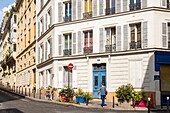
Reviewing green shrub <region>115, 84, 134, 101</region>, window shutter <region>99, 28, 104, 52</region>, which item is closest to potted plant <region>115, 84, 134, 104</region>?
green shrub <region>115, 84, 134, 101</region>

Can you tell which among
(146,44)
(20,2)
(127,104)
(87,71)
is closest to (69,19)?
(87,71)

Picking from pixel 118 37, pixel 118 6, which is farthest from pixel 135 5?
pixel 118 37

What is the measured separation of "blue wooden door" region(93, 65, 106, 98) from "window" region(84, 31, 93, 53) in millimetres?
1710

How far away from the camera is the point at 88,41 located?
32.1 meters

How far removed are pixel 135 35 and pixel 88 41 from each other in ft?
16.2

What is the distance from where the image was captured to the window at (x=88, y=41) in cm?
3166

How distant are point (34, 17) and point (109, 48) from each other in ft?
58.3

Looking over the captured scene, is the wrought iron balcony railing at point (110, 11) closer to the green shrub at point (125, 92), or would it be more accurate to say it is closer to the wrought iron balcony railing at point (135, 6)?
the wrought iron balcony railing at point (135, 6)

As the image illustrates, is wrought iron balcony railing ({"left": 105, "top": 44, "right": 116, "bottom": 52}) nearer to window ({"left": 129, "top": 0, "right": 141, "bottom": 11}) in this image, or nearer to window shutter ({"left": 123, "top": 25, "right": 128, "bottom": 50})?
window shutter ({"left": 123, "top": 25, "right": 128, "bottom": 50})

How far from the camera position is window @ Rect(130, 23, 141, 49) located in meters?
28.4

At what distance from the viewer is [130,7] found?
94.9 ft

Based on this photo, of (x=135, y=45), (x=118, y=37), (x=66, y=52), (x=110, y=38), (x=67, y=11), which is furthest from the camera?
(x=67, y=11)

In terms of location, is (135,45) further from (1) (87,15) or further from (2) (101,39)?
(1) (87,15)

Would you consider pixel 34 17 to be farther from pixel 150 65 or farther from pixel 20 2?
pixel 150 65
